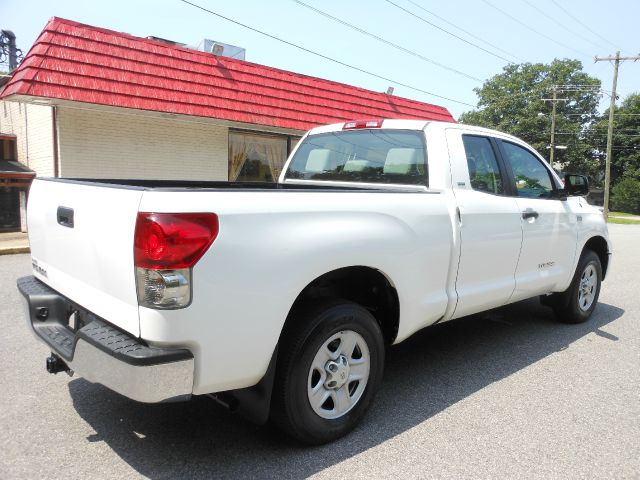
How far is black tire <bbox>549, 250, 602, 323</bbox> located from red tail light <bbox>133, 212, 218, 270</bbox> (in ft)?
14.3

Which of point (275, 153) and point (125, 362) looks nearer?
point (125, 362)

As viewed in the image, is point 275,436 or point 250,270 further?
point 275,436

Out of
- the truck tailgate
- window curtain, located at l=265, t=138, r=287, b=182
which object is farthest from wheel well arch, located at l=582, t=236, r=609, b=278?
window curtain, located at l=265, t=138, r=287, b=182

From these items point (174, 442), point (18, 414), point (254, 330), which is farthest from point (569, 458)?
point (18, 414)

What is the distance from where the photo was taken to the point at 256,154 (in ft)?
44.0

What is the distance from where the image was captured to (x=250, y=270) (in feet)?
7.93

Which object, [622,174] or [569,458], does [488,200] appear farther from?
[622,174]

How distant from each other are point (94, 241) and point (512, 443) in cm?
257

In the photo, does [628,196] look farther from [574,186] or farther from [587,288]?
[574,186]

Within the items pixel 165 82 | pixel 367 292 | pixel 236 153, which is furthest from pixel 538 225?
pixel 236 153

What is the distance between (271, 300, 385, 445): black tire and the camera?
8.87ft

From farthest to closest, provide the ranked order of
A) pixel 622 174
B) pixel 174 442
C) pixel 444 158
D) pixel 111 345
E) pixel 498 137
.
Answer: pixel 622 174 < pixel 498 137 < pixel 444 158 < pixel 174 442 < pixel 111 345

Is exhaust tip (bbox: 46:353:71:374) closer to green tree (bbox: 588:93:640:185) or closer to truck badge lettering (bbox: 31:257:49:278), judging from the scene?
truck badge lettering (bbox: 31:257:49:278)

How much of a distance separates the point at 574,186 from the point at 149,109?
819 centimetres
